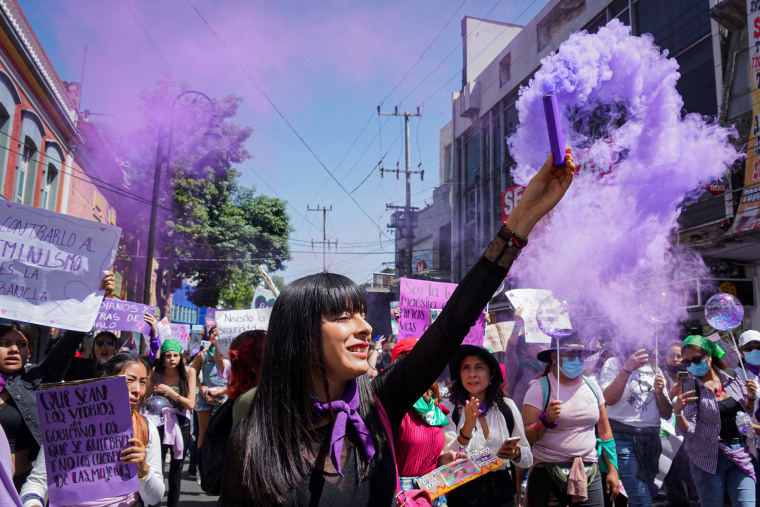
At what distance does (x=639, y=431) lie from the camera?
20.5 ft

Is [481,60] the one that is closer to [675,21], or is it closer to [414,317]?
[675,21]

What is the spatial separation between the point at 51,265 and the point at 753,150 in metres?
13.0

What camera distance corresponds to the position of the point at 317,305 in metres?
1.90

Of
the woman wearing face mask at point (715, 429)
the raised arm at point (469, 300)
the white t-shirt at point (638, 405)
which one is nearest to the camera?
the raised arm at point (469, 300)

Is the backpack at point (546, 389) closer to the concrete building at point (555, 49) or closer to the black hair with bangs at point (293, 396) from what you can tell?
the black hair with bangs at point (293, 396)

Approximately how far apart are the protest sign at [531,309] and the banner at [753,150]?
7.43 meters

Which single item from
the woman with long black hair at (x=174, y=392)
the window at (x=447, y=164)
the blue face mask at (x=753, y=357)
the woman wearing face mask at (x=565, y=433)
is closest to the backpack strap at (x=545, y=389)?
the woman wearing face mask at (x=565, y=433)

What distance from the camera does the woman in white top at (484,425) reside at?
422 centimetres

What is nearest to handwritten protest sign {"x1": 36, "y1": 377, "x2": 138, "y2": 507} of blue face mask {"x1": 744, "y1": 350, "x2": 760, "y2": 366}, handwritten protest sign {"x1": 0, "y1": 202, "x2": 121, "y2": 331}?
handwritten protest sign {"x1": 0, "y1": 202, "x2": 121, "y2": 331}

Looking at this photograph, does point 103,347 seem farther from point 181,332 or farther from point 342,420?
point 181,332

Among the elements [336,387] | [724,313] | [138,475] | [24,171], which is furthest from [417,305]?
[24,171]

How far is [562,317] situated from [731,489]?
204cm

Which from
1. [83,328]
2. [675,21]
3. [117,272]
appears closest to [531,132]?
[83,328]

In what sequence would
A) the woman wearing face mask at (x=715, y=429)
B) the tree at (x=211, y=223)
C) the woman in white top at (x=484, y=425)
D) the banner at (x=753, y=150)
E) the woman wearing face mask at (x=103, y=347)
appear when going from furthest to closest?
the tree at (x=211, y=223), the banner at (x=753, y=150), the woman wearing face mask at (x=103, y=347), the woman wearing face mask at (x=715, y=429), the woman in white top at (x=484, y=425)
